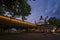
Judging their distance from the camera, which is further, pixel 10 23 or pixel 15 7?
pixel 15 7

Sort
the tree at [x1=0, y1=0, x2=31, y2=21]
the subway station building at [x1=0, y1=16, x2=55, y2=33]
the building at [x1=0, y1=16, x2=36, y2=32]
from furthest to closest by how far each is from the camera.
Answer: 1. the tree at [x1=0, y1=0, x2=31, y2=21]
2. the subway station building at [x1=0, y1=16, x2=55, y2=33]
3. the building at [x1=0, y1=16, x2=36, y2=32]

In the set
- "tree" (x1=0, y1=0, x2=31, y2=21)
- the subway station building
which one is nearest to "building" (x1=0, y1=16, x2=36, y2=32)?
the subway station building

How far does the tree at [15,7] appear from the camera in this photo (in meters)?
8.26

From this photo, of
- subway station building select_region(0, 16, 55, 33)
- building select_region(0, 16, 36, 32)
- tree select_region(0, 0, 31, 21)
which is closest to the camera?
building select_region(0, 16, 36, 32)

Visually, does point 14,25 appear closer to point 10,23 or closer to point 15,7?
point 10,23

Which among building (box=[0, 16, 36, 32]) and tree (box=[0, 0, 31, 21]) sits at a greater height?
tree (box=[0, 0, 31, 21])

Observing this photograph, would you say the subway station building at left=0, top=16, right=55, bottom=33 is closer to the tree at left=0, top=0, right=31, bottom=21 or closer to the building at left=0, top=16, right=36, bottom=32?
the building at left=0, top=16, right=36, bottom=32

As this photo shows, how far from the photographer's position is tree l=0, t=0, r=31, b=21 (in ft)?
27.1

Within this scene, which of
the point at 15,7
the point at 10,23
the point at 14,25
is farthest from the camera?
the point at 15,7

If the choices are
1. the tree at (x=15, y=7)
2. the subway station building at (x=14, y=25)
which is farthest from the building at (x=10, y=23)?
the tree at (x=15, y=7)

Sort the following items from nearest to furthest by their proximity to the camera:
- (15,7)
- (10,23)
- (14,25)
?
(10,23)
(14,25)
(15,7)

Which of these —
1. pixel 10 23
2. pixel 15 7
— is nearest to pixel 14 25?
pixel 10 23

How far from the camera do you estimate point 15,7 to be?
8.68 m

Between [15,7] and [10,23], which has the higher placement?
[15,7]
